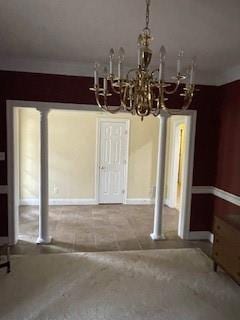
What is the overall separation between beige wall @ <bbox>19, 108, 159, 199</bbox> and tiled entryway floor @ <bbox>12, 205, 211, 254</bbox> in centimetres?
46

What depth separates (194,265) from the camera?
364 centimetres

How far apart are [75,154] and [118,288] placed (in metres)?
3.96

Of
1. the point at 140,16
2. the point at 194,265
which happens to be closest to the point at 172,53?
the point at 140,16

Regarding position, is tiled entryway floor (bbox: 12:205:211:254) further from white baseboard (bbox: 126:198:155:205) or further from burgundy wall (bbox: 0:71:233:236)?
burgundy wall (bbox: 0:71:233:236)

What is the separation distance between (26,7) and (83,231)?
359cm

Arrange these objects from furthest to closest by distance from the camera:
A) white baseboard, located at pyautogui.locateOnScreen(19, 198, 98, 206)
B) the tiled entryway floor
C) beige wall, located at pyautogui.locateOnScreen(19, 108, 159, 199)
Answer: white baseboard, located at pyautogui.locateOnScreen(19, 198, 98, 206) < beige wall, located at pyautogui.locateOnScreen(19, 108, 159, 199) < the tiled entryway floor

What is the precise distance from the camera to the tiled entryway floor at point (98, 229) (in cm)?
418

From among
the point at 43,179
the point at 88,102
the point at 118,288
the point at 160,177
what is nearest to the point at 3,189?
the point at 43,179

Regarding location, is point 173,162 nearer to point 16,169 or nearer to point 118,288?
point 16,169

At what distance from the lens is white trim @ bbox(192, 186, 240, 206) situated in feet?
12.7

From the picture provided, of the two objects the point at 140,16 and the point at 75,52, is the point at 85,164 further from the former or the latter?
the point at 140,16

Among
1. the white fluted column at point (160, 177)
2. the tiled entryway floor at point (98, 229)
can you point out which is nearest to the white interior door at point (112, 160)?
the tiled entryway floor at point (98, 229)

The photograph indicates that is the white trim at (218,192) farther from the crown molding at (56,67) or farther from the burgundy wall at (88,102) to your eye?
the crown molding at (56,67)

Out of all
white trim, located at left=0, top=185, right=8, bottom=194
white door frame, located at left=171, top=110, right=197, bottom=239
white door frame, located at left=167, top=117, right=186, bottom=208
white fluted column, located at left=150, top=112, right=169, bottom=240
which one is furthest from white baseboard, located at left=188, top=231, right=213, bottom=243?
white trim, located at left=0, top=185, right=8, bottom=194
